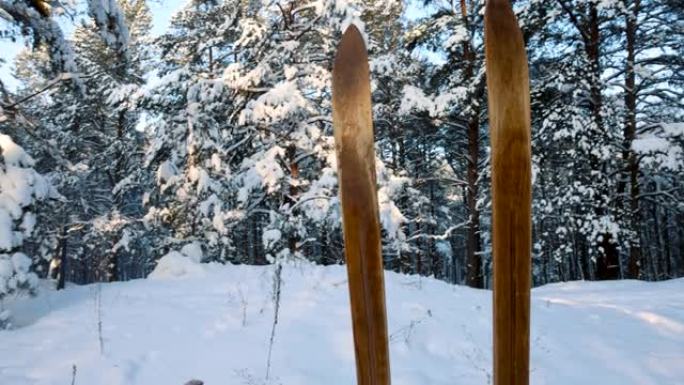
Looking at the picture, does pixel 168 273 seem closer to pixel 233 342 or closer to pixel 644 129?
pixel 233 342

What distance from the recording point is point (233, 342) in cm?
413

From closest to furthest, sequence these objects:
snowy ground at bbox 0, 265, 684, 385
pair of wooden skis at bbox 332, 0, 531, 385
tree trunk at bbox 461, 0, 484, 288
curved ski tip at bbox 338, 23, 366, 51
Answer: pair of wooden skis at bbox 332, 0, 531, 385 < curved ski tip at bbox 338, 23, 366, 51 < snowy ground at bbox 0, 265, 684, 385 < tree trunk at bbox 461, 0, 484, 288

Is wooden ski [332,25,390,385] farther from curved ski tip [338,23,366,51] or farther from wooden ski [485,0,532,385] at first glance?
wooden ski [485,0,532,385]

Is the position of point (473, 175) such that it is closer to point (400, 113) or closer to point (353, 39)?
point (400, 113)

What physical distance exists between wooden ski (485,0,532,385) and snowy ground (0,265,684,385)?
2291mm

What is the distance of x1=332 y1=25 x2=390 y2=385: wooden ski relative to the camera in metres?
1.44

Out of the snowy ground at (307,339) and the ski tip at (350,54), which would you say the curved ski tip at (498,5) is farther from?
the snowy ground at (307,339)

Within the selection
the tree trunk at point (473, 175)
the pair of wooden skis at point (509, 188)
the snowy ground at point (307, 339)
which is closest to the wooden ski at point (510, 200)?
the pair of wooden skis at point (509, 188)

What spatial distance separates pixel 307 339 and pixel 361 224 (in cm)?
304

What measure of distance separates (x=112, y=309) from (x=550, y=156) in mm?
10141

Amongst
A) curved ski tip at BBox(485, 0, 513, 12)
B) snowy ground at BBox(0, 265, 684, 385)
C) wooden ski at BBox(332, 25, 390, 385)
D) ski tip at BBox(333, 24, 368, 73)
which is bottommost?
snowy ground at BBox(0, 265, 684, 385)

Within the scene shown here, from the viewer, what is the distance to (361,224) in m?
1.45

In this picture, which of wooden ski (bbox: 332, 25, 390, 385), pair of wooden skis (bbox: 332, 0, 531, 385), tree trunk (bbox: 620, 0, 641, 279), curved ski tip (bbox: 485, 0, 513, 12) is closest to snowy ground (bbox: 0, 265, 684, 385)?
wooden ski (bbox: 332, 25, 390, 385)

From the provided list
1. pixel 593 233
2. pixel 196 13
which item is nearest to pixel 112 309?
pixel 593 233
